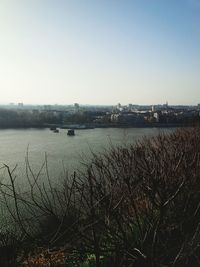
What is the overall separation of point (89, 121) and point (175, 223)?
56692 mm

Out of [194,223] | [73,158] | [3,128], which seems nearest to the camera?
[194,223]

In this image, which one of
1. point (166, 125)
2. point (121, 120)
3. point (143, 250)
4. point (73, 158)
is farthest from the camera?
point (121, 120)

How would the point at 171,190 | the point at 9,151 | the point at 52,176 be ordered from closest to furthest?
the point at 171,190 < the point at 52,176 < the point at 9,151

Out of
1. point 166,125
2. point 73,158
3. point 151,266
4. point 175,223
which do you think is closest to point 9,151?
point 73,158

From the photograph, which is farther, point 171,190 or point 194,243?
point 171,190

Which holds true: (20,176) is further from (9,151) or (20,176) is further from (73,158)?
(9,151)

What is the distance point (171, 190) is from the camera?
3588mm

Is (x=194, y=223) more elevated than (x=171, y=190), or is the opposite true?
(x=171, y=190)

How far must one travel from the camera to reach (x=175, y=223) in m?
4.95

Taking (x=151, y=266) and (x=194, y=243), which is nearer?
(x=151, y=266)

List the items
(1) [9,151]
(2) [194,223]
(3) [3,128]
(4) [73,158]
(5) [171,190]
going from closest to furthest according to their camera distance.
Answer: (5) [171,190]
(2) [194,223]
(4) [73,158]
(1) [9,151]
(3) [3,128]

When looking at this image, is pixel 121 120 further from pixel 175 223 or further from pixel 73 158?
pixel 175 223

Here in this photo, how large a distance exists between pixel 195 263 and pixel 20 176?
40.3ft

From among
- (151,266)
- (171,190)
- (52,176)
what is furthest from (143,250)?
(52,176)
